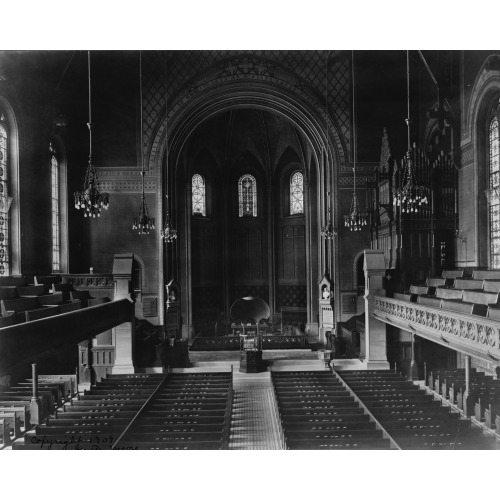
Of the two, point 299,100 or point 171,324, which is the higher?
point 299,100

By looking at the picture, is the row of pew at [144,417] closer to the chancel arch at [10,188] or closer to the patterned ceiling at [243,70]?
the chancel arch at [10,188]

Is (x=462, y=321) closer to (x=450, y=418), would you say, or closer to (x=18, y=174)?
(x=450, y=418)

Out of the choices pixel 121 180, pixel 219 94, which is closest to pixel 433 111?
pixel 219 94

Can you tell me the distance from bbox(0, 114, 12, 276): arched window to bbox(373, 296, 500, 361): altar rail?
12.0m

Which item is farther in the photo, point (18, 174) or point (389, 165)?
point (389, 165)

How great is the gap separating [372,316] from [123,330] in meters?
8.73

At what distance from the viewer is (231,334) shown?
2733 cm

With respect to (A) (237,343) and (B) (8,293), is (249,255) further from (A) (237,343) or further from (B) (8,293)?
(B) (8,293)

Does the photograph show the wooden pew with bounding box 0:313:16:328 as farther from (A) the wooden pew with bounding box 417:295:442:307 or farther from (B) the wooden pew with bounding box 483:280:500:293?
(B) the wooden pew with bounding box 483:280:500:293

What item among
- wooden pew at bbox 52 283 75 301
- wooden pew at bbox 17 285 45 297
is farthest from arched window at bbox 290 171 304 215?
wooden pew at bbox 17 285 45 297

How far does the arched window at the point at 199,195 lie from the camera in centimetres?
3016

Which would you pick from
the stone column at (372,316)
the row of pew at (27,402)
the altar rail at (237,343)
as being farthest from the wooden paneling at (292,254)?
the row of pew at (27,402)

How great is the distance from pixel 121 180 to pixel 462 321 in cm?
1751

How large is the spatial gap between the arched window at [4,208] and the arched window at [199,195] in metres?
14.4
